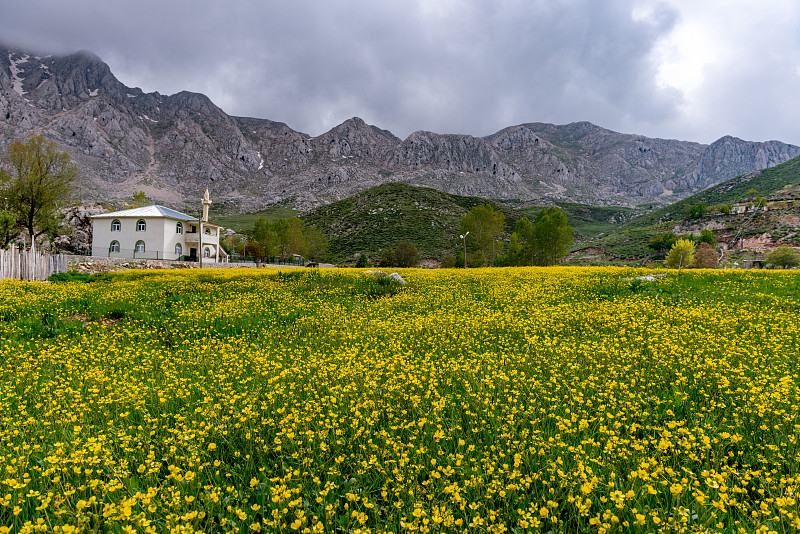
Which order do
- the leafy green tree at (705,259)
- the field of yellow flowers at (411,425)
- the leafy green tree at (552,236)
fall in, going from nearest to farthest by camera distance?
the field of yellow flowers at (411,425), the leafy green tree at (552,236), the leafy green tree at (705,259)

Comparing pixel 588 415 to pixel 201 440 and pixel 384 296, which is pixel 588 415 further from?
pixel 384 296

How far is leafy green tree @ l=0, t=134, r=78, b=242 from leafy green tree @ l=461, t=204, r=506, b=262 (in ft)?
198

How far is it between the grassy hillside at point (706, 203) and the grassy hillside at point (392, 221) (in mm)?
42498

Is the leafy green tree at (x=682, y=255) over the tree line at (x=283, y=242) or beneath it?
beneath

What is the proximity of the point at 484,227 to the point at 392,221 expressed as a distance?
6098cm

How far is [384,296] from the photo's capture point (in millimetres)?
15289

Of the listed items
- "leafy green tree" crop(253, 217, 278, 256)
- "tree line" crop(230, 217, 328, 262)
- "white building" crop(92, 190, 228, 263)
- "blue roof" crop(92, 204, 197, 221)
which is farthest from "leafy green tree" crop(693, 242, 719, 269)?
"blue roof" crop(92, 204, 197, 221)

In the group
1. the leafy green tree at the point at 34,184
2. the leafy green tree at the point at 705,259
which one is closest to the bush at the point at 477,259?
the leafy green tree at the point at 705,259

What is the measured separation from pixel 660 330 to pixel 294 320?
930 cm

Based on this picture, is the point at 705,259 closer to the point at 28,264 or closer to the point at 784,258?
the point at 784,258

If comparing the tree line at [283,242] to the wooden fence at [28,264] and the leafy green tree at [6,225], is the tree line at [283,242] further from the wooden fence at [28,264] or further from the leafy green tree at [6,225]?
the wooden fence at [28,264]

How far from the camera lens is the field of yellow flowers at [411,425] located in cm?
298

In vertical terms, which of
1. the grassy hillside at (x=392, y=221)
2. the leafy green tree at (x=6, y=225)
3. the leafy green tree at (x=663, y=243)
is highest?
the grassy hillside at (x=392, y=221)

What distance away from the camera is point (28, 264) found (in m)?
22.3
